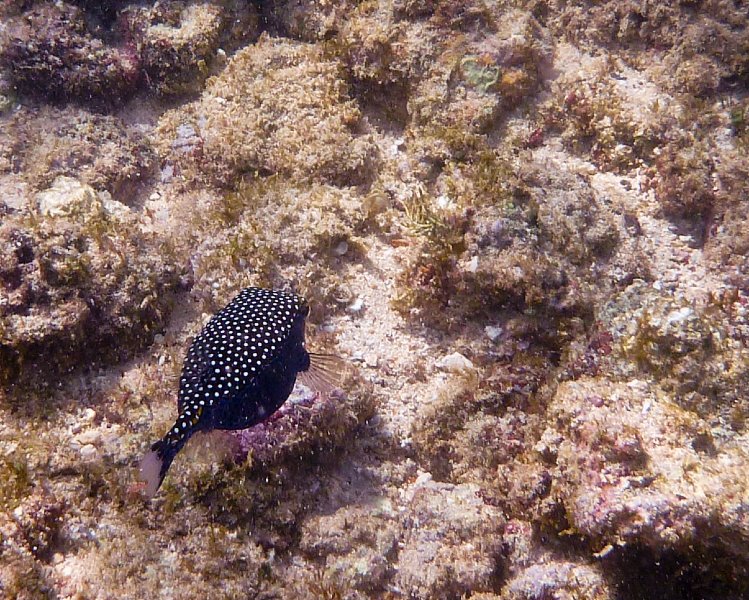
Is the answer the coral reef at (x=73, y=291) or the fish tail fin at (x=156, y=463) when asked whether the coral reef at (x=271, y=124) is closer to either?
the coral reef at (x=73, y=291)

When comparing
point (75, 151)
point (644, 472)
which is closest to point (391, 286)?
point (644, 472)

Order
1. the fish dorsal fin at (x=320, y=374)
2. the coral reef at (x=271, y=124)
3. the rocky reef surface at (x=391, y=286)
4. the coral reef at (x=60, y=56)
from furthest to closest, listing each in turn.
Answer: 1. the coral reef at (x=60, y=56)
2. the coral reef at (x=271, y=124)
3. the fish dorsal fin at (x=320, y=374)
4. the rocky reef surface at (x=391, y=286)

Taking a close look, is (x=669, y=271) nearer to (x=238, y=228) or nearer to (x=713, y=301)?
(x=713, y=301)

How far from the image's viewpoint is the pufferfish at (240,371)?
3.30 meters

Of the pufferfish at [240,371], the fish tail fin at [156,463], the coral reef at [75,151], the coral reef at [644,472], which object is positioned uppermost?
the coral reef at [644,472]

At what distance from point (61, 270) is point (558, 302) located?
4433 mm

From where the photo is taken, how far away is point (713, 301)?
5.09m

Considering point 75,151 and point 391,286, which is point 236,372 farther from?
point 75,151

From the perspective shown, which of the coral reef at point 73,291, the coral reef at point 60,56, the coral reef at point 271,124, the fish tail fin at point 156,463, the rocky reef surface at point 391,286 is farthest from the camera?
the coral reef at point 60,56

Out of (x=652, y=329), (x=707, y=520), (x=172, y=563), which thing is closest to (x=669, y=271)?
(x=652, y=329)

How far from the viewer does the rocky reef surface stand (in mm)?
3773

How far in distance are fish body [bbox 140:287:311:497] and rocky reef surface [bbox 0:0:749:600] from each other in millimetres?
665

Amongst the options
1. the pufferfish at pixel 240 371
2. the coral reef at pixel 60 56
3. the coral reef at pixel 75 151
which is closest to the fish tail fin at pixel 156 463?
the pufferfish at pixel 240 371

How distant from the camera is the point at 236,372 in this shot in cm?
351
